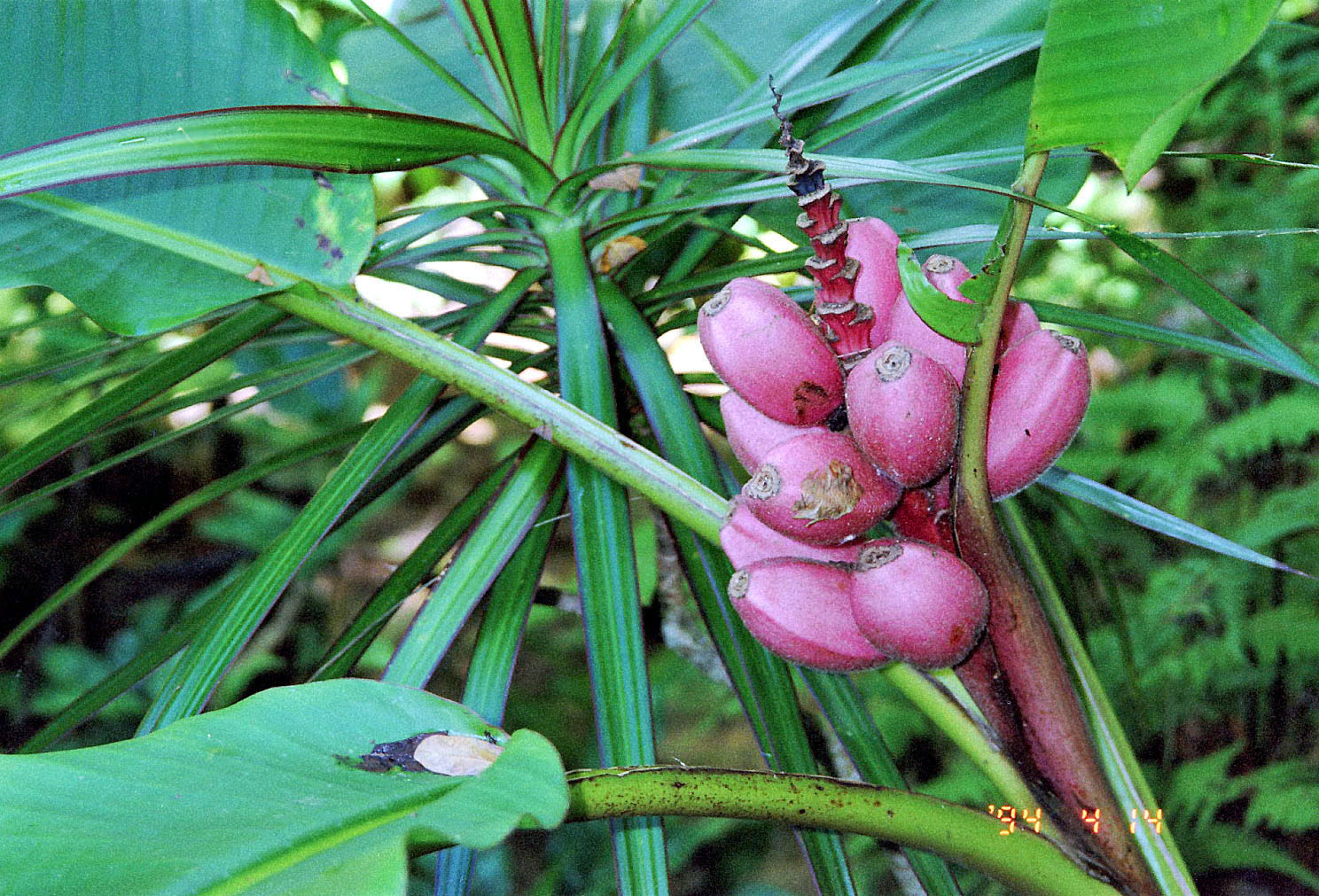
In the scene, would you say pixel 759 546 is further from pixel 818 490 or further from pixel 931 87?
pixel 931 87

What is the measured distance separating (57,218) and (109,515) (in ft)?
4.85

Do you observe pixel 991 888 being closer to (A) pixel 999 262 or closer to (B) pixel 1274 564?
(B) pixel 1274 564

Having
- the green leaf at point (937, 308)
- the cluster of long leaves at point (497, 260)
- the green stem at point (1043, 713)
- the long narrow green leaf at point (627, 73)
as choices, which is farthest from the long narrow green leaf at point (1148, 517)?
the long narrow green leaf at point (627, 73)

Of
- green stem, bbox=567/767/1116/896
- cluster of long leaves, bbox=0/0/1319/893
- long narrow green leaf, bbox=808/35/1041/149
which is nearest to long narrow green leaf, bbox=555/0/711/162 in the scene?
cluster of long leaves, bbox=0/0/1319/893

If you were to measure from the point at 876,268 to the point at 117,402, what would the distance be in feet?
1.62

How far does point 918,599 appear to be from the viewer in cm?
41

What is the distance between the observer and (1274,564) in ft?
1.76

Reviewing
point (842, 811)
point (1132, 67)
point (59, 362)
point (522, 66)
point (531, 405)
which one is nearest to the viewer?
point (1132, 67)

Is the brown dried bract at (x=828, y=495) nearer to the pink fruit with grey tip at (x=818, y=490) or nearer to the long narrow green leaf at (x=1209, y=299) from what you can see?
the pink fruit with grey tip at (x=818, y=490)

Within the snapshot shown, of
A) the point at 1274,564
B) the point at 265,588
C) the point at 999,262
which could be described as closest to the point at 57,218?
the point at 265,588

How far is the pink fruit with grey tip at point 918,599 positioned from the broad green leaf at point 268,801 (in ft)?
0.51

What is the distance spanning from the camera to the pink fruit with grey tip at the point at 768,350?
428 millimetres

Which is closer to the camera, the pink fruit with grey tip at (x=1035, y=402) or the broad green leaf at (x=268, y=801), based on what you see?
the broad green leaf at (x=268, y=801)

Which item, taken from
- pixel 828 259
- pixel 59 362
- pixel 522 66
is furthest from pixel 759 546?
pixel 59 362
